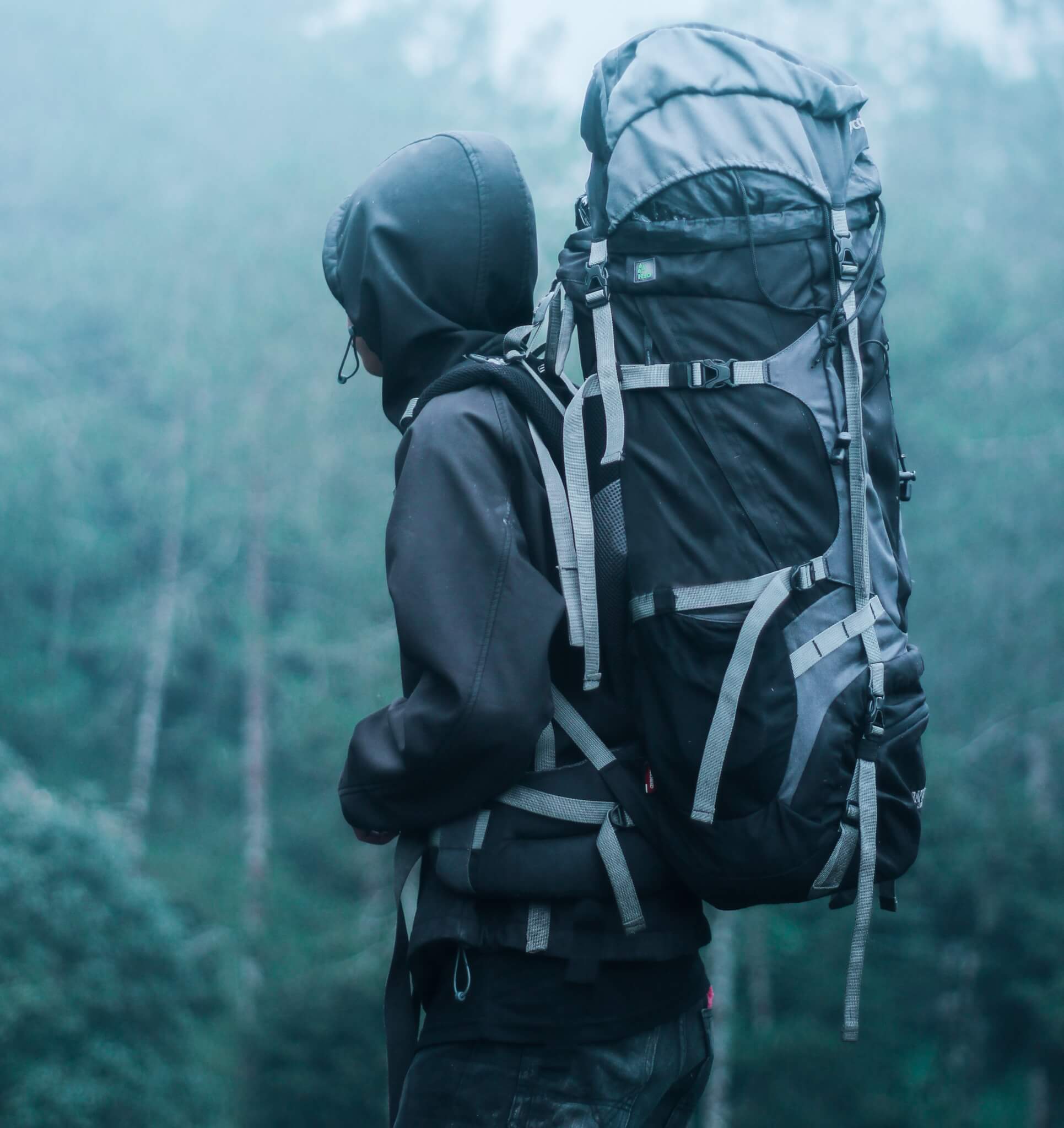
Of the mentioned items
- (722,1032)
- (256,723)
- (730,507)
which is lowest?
(722,1032)

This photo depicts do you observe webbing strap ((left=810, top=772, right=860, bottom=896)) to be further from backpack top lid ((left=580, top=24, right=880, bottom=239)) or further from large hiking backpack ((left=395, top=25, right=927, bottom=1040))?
backpack top lid ((left=580, top=24, right=880, bottom=239))

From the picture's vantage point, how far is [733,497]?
1.52 m

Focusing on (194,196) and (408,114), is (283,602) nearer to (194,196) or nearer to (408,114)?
(194,196)

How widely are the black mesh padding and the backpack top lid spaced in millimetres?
218

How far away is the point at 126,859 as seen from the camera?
964 cm

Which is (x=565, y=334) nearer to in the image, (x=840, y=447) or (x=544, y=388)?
(x=544, y=388)

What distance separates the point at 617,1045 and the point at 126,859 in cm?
885

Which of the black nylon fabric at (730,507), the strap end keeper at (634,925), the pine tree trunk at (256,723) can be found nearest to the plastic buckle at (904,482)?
the black nylon fabric at (730,507)

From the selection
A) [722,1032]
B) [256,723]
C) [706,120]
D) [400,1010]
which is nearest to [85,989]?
[722,1032]

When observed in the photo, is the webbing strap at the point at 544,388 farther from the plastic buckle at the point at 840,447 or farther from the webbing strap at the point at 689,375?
the plastic buckle at the point at 840,447

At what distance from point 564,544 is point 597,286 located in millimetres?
334

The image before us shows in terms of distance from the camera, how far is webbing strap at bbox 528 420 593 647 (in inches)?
62.4

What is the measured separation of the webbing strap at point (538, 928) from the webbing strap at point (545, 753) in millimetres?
172

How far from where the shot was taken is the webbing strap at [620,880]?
5.13ft
